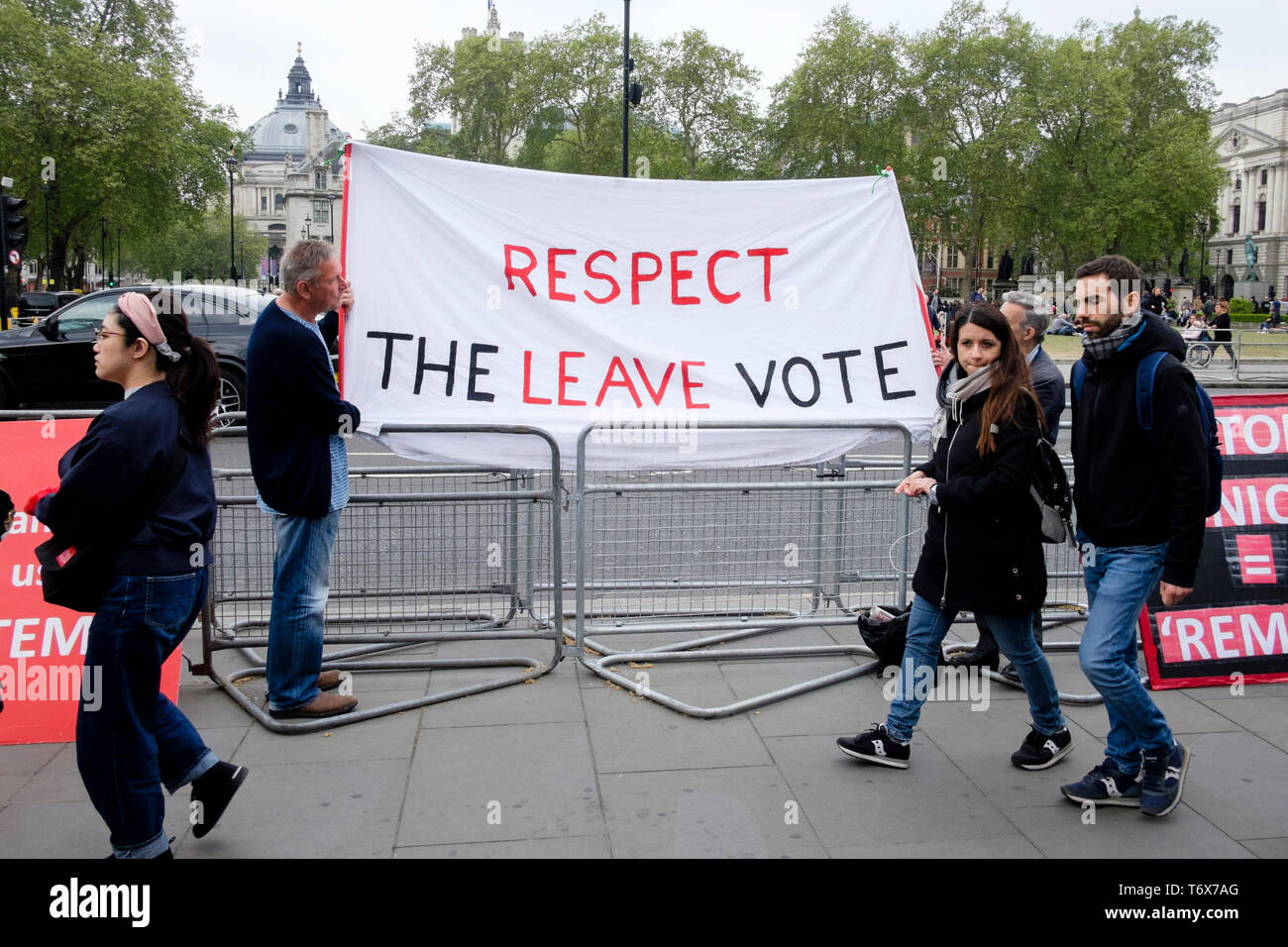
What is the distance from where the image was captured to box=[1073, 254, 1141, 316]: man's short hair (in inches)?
146

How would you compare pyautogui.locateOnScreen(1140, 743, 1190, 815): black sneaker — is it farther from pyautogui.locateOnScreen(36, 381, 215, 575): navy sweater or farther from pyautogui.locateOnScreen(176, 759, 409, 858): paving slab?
pyautogui.locateOnScreen(36, 381, 215, 575): navy sweater

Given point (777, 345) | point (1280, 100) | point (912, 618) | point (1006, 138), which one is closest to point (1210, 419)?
point (912, 618)

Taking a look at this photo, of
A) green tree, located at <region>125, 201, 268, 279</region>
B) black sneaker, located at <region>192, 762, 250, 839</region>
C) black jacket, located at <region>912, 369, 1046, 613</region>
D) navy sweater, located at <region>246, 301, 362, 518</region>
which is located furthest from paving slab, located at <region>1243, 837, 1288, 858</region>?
green tree, located at <region>125, 201, 268, 279</region>

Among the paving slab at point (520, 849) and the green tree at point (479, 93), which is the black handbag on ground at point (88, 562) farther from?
the green tree at point (479, 93)

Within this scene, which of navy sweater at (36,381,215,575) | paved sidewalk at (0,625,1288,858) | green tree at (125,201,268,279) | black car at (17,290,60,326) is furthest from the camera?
green tree at (125,201,268,279)

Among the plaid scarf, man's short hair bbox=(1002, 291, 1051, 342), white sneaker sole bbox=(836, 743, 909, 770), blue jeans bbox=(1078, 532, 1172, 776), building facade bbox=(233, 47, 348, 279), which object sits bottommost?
white sneaker sole bbox=(836, 743, 909, 770)

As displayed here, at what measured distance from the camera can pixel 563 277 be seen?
16.9 feet

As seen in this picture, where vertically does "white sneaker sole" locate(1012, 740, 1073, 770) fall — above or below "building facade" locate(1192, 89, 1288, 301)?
below

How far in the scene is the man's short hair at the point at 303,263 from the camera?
4.25 meters

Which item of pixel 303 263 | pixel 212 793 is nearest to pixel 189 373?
pixel 303 263

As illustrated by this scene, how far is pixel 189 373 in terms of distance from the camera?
328 cm

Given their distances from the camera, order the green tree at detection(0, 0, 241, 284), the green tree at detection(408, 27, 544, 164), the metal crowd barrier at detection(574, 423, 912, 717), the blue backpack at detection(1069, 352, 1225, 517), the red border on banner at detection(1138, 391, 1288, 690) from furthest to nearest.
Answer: the green tree at detection(408, 27, 544, 164), the green tree at detection(0, 0, 241, 284), the metal crowd barrier at detection(574, 423, 912, 717), the red border on banner at detection(1138, 391, 1288, 690), the blue backpack at detection(1069, 352, 1225, 517)

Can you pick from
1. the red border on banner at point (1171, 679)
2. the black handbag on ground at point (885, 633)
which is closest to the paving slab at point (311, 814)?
the black handbag on ground at point (885, 633)
